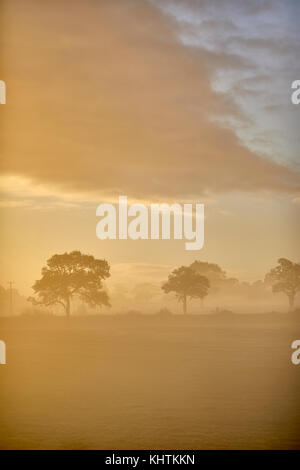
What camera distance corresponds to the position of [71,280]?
174 inches

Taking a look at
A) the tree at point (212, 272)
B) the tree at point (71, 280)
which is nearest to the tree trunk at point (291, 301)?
the tree at point (212, 272)

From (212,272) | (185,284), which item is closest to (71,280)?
(185,284)

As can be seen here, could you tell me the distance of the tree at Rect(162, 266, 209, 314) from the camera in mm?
4180

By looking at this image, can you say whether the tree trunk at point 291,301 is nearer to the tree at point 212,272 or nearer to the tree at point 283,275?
the tree at point 283,275

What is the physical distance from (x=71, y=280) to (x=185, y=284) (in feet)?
2.89

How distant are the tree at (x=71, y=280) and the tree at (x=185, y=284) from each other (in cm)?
47

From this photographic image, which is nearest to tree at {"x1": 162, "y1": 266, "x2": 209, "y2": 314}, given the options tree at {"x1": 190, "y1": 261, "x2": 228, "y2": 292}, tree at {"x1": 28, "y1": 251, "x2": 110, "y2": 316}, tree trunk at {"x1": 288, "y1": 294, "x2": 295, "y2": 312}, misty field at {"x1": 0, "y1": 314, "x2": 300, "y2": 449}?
tree at {"x1": 190, "y1": 261, "x2": 228, "y2": 292}

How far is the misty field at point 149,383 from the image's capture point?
3975 mm

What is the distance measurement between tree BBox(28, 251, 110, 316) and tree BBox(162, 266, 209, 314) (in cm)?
47

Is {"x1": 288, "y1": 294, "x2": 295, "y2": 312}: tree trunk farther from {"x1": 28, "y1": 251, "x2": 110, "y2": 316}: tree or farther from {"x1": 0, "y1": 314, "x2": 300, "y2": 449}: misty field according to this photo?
{"x1": 28, "y1": 251, "x2": 110, "y2": 316}: tree

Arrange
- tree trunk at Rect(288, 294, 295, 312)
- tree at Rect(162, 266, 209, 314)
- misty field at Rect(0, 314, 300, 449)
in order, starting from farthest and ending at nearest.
A: tree trunk at Rect(288, 294, 295, 312)
tree at Rect(162, 266, 209, 314)
misty field at Rect(0, 314, 300, 449)

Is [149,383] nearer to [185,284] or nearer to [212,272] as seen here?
[185,284]

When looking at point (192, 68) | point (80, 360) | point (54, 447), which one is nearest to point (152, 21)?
point (192, 68)

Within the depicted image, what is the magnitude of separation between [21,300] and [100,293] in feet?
1.88
